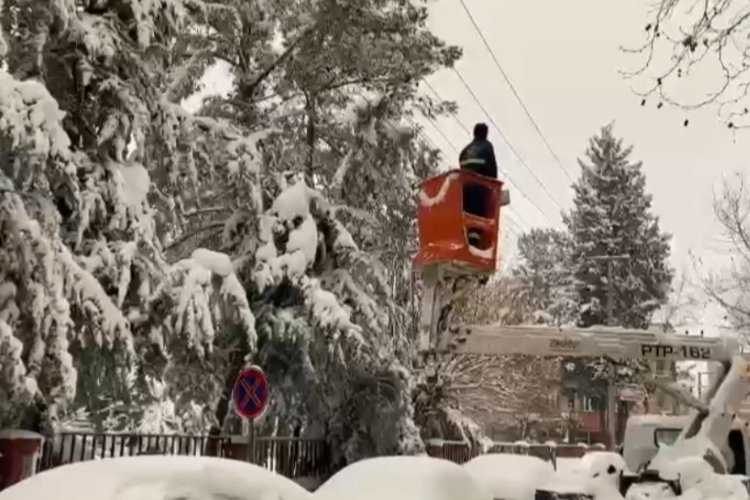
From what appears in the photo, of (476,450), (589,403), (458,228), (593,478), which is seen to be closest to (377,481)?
(458,228)

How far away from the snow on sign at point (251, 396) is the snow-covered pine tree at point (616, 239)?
133 ft

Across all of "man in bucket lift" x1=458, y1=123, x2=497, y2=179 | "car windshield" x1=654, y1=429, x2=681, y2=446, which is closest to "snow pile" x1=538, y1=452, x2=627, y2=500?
"man in bucket lift" x1=458, y1=123, x2=497, y2=179

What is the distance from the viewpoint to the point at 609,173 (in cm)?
5372

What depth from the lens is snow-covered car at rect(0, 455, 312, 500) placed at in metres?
3.64

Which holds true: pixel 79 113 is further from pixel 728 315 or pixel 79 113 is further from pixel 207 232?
pixel 728 315

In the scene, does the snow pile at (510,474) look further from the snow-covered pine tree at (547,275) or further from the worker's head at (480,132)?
the snow-covered pine tree at (547,275)

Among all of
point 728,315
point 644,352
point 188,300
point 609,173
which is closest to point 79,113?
point 188,300

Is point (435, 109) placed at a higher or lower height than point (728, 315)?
higher

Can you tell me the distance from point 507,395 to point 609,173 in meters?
23.3

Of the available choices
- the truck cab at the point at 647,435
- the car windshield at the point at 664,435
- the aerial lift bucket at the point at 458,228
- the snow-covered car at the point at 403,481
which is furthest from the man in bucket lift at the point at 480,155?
the car windshield at the point at 664,435

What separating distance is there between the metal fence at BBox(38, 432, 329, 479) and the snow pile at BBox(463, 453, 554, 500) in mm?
3212

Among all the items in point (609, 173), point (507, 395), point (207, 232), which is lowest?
point (507, 395)

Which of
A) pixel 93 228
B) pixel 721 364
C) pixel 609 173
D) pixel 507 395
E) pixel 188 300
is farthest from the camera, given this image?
pixel 609 173

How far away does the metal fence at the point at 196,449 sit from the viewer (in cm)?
1227
